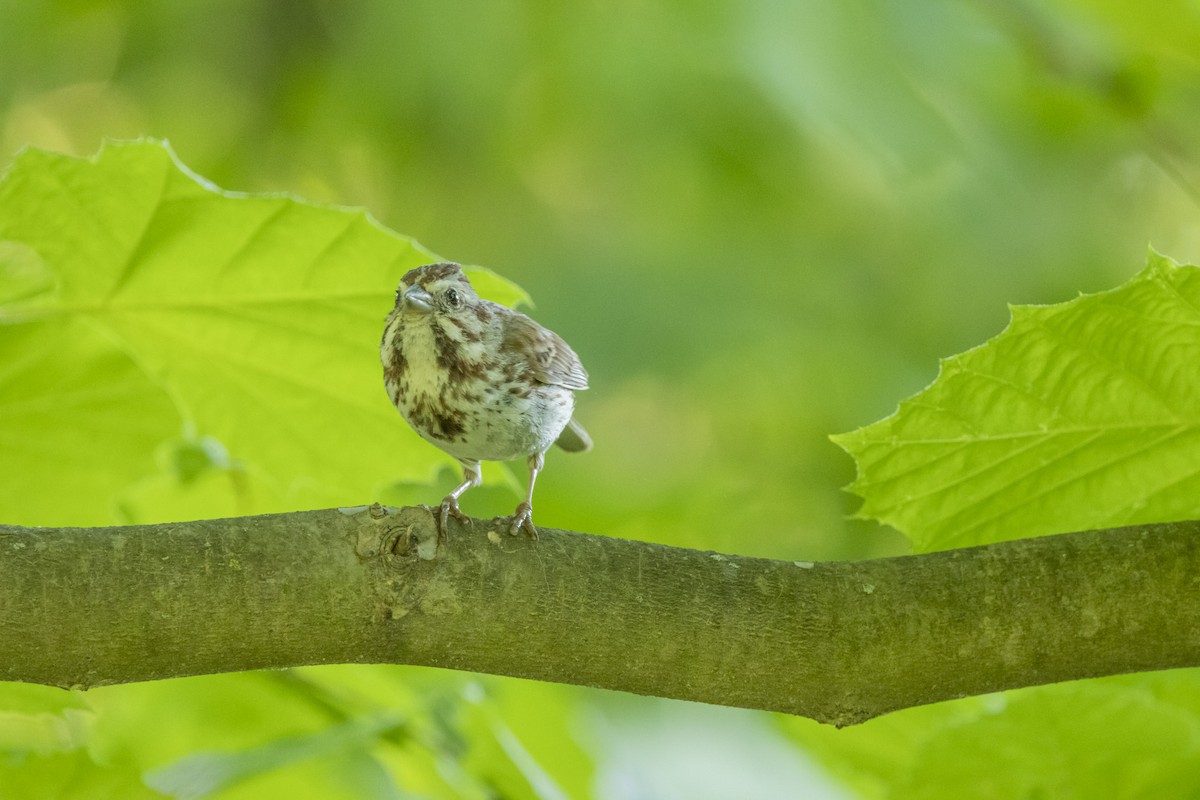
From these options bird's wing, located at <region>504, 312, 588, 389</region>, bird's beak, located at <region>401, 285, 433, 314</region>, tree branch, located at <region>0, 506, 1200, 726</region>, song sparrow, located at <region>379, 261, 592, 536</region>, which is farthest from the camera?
bird's wing, located at <region>504, 312, 588, 389</region>

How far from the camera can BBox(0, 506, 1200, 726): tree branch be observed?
1.42 metres

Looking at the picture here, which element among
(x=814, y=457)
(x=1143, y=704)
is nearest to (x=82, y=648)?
(x=1143, y=704)

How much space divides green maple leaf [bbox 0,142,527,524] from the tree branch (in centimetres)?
47

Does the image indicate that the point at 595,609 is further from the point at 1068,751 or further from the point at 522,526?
the point at 1068,751

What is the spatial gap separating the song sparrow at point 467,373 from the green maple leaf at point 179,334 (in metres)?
0.07

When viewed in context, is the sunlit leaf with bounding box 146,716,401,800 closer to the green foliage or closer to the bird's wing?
the bird's wing

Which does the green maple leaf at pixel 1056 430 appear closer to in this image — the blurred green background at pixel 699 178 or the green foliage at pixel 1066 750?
the green foliage at pixel 1066 750

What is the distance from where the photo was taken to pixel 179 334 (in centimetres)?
195

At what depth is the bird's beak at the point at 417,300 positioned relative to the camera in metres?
1.71

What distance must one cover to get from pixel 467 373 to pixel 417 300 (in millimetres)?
215

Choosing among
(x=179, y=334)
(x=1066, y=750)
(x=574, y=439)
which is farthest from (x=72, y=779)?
(x=1066, y=750)

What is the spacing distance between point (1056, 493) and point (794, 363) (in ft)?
8.84

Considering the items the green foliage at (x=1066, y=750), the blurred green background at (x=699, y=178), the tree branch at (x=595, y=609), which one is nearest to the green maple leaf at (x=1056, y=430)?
the tree branch at (x=595, y=609)

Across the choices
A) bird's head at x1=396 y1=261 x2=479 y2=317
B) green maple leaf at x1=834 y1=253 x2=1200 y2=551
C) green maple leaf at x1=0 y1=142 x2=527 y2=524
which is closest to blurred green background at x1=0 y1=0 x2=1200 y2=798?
green maple leaf at x1=0 y1=142 x2=527 y2=524
